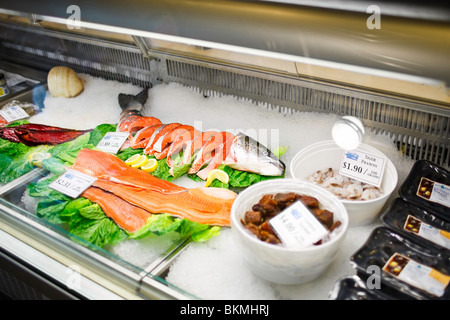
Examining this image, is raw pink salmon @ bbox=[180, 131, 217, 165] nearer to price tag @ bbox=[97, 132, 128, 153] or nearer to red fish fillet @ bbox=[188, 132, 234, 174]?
red fish fillet @ bbox=[188, 132, 234, 174]

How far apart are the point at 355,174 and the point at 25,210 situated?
59.6 inches

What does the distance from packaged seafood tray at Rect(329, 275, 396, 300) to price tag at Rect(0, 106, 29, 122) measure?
2476mm

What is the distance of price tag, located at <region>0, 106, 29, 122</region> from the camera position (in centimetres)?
283

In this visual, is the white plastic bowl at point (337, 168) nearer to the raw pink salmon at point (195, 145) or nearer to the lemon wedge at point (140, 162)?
the raw pink salmon at point (195, 145)

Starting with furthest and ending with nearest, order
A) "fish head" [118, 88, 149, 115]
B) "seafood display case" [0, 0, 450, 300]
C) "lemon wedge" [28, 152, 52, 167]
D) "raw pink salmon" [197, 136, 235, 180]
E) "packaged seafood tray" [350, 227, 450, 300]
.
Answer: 1. "fish head" [118, 88, 149, 115]
2. "lemon wedge" [28, 152, 52, 167]
3. "raw pink salmon" [197, 136, 235, 180]
4. "packaged seafood tray" [350, 227, 450, 300]
5. "seafood display case" [0, 0, 450, 300]

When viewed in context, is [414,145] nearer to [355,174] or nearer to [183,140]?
[355,174]

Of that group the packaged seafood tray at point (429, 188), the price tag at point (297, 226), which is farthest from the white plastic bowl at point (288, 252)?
the packaged seafood tray at point (429, 188)

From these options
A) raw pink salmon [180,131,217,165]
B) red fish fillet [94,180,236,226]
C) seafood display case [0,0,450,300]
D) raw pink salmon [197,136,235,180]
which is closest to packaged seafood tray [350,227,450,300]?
seafood display case [0,0,450,300]

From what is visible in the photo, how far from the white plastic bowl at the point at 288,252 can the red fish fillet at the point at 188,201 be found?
242mm

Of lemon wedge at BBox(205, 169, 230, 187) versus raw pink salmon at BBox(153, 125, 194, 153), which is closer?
lemon wedge at BBox(205, 169, 230, 187)

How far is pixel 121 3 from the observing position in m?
1.41

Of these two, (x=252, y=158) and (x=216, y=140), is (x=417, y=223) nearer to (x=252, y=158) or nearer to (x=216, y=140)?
(x=252, y=158)

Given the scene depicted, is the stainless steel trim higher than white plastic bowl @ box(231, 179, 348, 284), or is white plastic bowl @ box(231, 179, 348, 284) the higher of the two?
the stainless steel trim

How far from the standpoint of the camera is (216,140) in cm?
218
